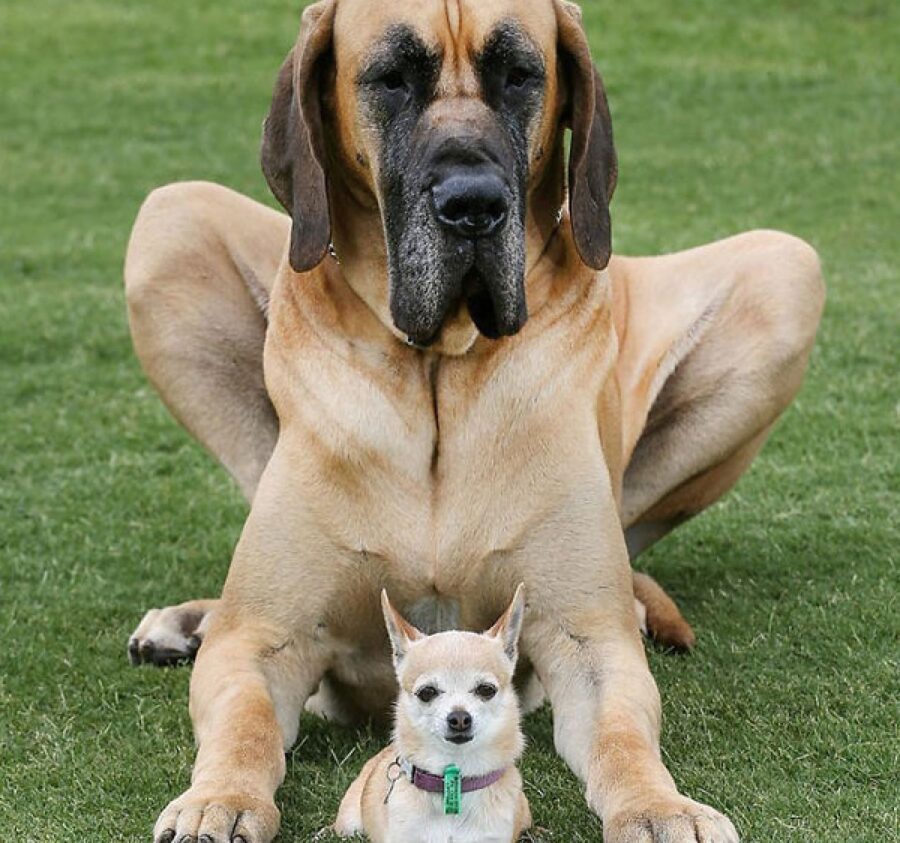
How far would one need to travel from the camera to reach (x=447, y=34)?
3.91m

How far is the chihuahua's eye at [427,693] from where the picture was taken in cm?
332

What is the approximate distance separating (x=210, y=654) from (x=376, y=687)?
0.39 metres

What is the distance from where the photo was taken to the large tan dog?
151 inches

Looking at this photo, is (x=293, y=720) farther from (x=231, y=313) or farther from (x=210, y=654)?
(x=231, y=313)

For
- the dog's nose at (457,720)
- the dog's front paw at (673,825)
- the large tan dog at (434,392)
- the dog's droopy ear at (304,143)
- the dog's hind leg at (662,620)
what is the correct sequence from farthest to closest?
the dog's hind leg at (662,620) → the dog's droopy ear at (304,143) → the large tan dog at (434,392) → the dog's front paw at (673,825) → the dog's nose at (457,720)

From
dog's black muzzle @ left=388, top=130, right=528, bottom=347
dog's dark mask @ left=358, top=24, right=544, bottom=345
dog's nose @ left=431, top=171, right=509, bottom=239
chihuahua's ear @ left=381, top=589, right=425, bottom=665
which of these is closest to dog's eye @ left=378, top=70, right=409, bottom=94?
dog's dark mask @ left=358, top=24, right=544, bottom=345

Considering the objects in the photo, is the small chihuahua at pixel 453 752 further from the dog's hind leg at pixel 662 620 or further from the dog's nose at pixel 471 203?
the dog's hind leg at pixel 662 620

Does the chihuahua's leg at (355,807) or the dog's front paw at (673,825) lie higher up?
the dog's front paw at (673,825)

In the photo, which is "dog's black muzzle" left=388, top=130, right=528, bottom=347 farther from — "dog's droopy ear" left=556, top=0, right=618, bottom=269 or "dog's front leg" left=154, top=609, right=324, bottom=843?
"dog's front leg" left=154, top=609, right=324, bottom=843

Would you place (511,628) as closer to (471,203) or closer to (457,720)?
(457,720)

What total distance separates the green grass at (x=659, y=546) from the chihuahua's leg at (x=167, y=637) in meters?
0.07

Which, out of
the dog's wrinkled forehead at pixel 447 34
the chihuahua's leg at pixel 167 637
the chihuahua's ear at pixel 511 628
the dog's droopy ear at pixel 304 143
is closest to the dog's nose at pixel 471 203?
the dog's wrinkled forehead at pixel 447 34

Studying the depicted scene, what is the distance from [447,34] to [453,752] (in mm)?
1474

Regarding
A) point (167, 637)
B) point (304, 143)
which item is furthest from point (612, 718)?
point (167, 637)
